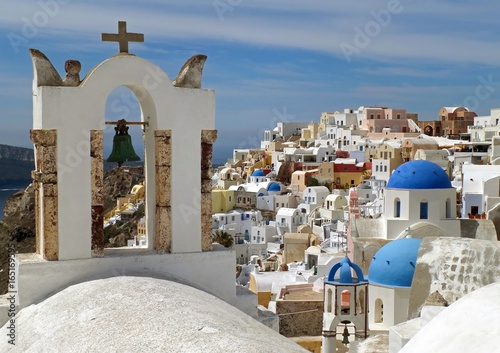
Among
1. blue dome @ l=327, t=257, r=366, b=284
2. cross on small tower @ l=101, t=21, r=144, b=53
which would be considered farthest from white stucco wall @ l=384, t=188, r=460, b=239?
cross on small tower @ l=101, t=21, r=144, b=53

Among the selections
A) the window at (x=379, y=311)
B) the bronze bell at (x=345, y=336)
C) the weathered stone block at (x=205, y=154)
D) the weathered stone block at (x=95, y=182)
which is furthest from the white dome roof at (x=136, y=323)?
the window at (x=379, y=311)

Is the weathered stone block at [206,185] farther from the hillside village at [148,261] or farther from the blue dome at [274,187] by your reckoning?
the blue dome at [274,187]

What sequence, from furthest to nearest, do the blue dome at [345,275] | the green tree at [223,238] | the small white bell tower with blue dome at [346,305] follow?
Answer: the green tree at [223,238]
the blue dome at [345,275]
the small white bell tower with blue dome at [346,305]

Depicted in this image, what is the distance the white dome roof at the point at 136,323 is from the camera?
4098 mm

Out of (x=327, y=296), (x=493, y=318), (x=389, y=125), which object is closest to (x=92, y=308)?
(x=493, y=318)

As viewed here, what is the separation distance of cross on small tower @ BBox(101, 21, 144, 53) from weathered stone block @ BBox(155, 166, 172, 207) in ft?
3.53

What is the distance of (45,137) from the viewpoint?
567 centimetres

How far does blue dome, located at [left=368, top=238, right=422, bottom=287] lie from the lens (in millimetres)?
16562

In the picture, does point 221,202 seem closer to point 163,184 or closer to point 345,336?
point 345,336

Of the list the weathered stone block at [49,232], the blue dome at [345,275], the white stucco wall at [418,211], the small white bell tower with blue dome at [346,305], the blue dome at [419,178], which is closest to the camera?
the weathered stone block at [49,232]

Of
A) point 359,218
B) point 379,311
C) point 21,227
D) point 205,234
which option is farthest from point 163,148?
point 21,227

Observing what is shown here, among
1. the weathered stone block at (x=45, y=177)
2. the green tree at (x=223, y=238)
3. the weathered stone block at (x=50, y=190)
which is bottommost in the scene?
the green tree at (x=223, y=238)

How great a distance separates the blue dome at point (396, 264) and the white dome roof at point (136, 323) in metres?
12.0

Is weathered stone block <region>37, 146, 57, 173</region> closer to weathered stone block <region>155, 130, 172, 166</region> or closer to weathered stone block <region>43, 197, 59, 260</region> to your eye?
weathered stone block <region>43, 197, 59, 260</region>
